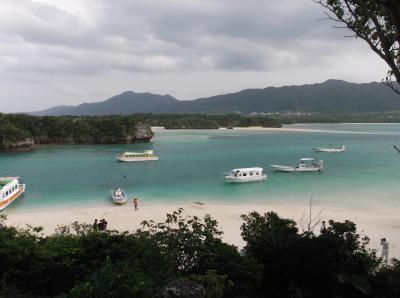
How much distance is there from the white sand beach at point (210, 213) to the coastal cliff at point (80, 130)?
71.4 meters

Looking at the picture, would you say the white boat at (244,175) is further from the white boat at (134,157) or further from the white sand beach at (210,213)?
the white boat at (134,157)

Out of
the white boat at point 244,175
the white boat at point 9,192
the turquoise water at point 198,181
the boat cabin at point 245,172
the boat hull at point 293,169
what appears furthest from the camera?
the boat hull at point 293,169

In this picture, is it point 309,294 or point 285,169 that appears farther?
point 285,169

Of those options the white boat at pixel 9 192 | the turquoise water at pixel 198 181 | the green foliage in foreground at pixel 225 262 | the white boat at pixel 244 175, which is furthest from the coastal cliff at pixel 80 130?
the green foliage in foreground at pixel 225 262

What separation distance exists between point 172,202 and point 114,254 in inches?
876

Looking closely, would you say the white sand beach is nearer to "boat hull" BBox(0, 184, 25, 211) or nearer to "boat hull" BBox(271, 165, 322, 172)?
"boat hull" BBox(0, 184, 25, 211)

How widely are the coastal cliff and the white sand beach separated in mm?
71361

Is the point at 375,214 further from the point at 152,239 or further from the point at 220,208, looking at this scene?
the point at 152,239

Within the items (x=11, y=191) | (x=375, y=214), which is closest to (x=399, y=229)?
(x=375, y=214)

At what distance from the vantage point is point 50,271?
30.8 feet

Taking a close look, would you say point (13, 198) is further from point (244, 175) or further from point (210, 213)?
point (244, 175)

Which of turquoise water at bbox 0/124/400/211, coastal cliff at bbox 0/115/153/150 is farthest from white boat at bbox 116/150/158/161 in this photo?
A: coastal cliff at bbox 0/115/153/150

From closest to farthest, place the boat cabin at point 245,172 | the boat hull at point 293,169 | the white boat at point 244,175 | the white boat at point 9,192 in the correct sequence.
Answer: the white boat at point 9,192, the white boat at point 244,175, the boat cabin at point 245,172, the boat hull at point 293,169

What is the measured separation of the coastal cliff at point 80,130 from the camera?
95.2 m
